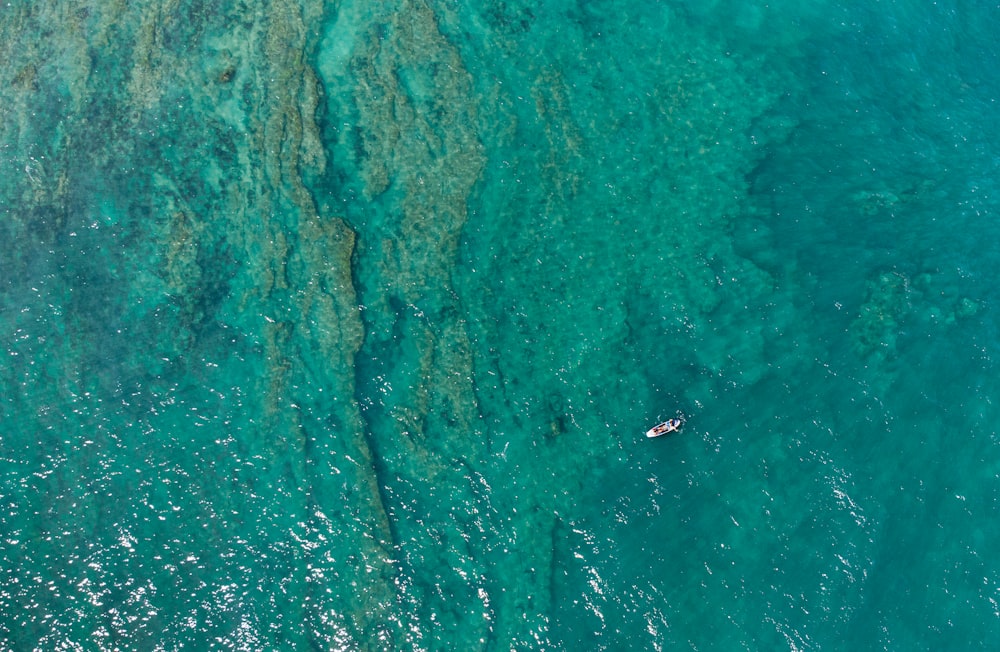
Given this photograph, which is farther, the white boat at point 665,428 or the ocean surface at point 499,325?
the white boat at point 665,428

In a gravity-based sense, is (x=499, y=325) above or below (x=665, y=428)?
above

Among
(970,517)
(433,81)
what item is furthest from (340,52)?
(970,517)

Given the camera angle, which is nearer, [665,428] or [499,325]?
[665,428]

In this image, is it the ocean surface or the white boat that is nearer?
the ocean surface
